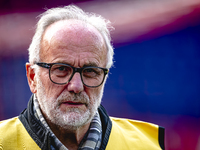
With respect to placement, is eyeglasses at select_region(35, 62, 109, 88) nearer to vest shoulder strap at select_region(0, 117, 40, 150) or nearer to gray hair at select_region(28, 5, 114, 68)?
gray hair at select_region(28, 5, 114, 68)

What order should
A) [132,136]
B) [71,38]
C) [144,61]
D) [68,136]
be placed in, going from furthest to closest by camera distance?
1. [144,61]
2. [132,136]
3. [68,136]
4. [71,38]

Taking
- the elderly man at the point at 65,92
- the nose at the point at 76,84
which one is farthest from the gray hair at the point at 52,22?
the nose at the point at 76,84

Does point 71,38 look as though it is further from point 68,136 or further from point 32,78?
point 68,136

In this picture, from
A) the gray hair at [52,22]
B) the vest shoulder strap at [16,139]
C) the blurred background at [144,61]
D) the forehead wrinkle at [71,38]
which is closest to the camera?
the vest shoulder strap at [16,139]

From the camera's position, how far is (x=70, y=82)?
121 cm

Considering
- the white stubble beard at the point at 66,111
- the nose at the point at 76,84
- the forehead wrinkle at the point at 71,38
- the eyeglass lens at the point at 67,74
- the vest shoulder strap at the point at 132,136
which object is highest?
the forehead wrinkle at the point at 71,38

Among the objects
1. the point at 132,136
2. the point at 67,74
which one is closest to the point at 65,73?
the point at 67,74

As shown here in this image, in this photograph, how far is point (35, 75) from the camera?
1375 millimetres

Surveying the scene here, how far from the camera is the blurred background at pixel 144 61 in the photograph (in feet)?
7.27

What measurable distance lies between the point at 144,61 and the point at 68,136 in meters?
1.38

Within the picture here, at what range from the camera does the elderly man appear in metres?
1.20

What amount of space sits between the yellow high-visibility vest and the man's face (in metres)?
0.21

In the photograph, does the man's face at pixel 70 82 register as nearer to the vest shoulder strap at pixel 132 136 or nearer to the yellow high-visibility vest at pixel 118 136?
the yellow high-visibility vest at pixel 118 136

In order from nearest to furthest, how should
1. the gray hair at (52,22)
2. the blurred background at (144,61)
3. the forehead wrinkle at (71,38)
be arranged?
1. the forehead wrinkle at (71,38)
2. the gray hair at (52,22)
3. the blurred background at (144,61)
